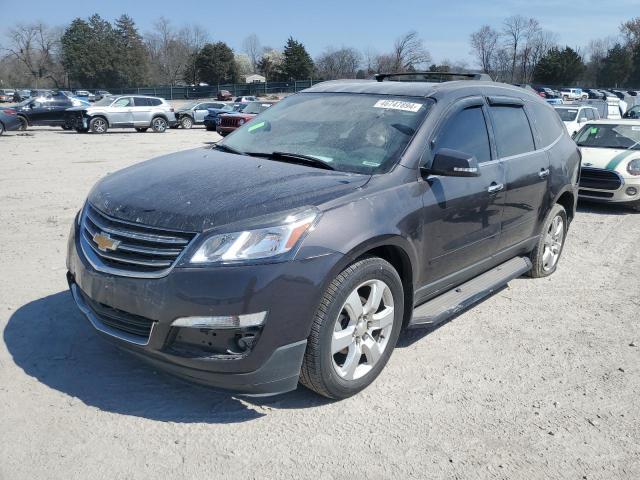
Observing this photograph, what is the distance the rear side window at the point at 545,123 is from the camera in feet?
16.9

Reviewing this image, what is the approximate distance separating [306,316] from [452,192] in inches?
60.7

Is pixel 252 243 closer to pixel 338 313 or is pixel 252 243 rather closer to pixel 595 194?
pixel 338 313

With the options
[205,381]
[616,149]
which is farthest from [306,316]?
[616,149]

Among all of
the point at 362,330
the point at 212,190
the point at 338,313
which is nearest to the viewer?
the point at 338,313

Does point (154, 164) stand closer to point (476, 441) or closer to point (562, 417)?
point (476, 441)

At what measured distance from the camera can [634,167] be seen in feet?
30.3

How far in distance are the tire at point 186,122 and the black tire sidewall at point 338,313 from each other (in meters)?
A: 28.6

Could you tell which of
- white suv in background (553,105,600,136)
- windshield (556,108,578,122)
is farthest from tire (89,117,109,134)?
windshield (556,108,578,122)

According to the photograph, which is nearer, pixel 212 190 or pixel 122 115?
pixel 212 190

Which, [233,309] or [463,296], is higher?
[233,309]

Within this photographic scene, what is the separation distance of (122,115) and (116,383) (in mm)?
23819

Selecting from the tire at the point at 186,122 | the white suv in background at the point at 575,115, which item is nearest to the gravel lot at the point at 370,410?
the white suv in background at the point at 575,115

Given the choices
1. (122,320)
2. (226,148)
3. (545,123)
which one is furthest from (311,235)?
(545,123)

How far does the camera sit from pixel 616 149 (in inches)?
388
